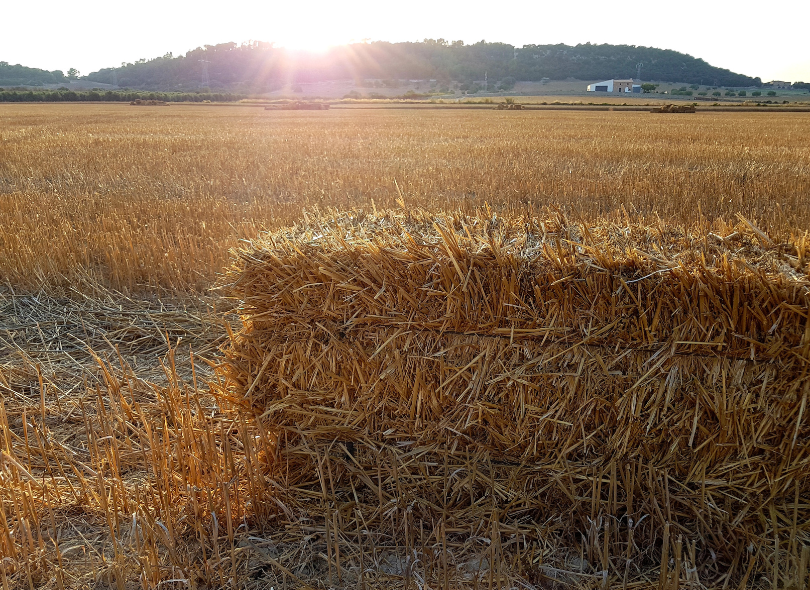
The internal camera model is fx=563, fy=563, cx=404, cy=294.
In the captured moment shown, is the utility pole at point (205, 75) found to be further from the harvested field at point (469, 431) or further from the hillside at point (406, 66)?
the harvested field at point (469, 431)

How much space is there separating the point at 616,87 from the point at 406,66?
48279 millimetres

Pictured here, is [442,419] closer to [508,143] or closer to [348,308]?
[348,308]

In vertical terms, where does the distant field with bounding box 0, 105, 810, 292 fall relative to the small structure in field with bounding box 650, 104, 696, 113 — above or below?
below

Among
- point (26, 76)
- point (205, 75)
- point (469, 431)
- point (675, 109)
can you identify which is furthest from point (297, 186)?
point (26, 76)

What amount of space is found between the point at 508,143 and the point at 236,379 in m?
15.7

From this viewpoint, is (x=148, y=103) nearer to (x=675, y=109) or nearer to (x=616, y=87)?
(x=675, y=109)

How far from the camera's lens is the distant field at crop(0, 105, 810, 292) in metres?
6.45

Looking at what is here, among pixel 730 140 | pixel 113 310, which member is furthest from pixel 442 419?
pixel 730 140

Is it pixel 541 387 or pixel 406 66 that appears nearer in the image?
pixel 541 387

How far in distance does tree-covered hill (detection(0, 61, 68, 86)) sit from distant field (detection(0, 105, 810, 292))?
5838 inches

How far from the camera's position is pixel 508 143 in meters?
17.4

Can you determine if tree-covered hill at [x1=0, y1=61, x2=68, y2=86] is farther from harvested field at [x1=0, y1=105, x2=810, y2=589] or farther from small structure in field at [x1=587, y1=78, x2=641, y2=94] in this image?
harvested field at [x1=0, y1=105, x2=810, y2=589]

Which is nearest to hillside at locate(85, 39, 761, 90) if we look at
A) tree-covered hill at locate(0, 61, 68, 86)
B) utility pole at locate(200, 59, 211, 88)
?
utility pole at locate(200, 59, 211, 88)

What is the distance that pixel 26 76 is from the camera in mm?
141750
